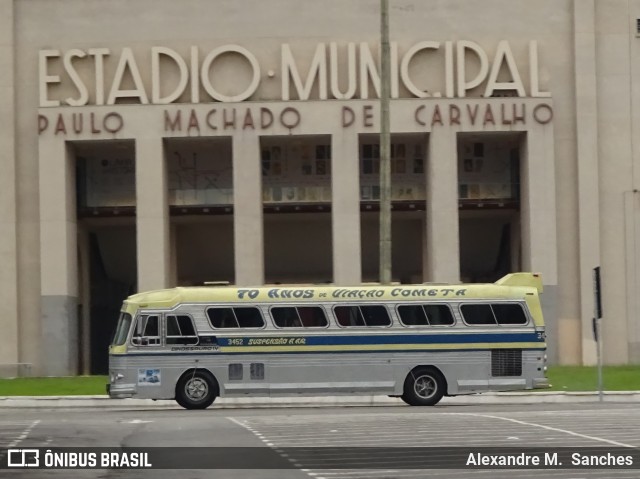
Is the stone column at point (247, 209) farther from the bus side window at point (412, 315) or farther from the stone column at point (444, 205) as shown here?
the bus side window at point (412, 315)

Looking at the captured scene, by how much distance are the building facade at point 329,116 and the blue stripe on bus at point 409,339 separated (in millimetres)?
15817

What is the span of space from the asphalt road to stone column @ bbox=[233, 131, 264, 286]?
1843cm

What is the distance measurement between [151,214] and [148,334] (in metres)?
17.1

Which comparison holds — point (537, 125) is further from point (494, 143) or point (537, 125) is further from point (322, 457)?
point (322, 457)

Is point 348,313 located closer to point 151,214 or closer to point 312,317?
point 312,317

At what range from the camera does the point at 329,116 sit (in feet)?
158

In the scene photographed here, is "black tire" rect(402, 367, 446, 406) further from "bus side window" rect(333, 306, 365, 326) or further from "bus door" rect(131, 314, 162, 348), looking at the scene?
"bus door" rect(131, 314, 162, 348)

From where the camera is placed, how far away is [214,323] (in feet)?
105

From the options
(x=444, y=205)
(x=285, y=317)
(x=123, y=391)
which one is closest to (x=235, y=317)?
(x=285, y=317)

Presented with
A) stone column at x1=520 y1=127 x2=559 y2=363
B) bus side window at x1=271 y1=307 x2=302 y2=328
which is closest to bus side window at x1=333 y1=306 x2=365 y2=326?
bus side window at x1=271 y1=307 x2=302 y2=328

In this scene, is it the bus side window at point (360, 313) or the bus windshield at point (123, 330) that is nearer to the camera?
the bus side window at point (360, 313)

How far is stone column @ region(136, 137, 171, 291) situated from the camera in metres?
48.6

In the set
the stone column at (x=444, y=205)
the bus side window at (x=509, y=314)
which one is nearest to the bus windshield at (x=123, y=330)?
the bus side window at (x=509, y=314)

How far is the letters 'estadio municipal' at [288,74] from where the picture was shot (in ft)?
158
